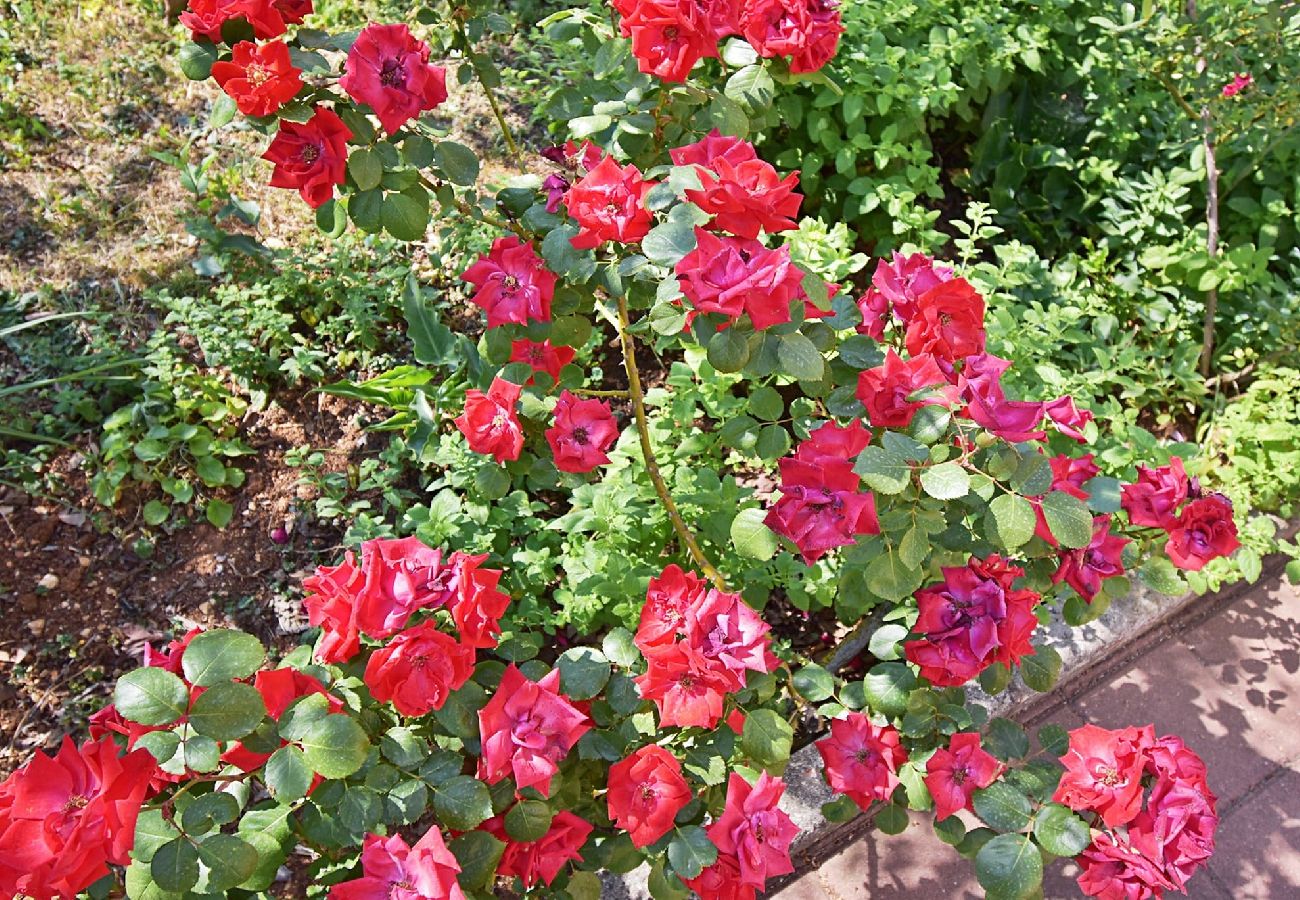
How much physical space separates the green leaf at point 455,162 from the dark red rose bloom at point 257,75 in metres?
0.30

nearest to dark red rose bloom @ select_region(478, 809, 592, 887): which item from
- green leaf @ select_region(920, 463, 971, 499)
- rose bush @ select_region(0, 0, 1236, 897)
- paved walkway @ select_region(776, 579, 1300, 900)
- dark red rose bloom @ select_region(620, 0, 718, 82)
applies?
rose bush @ select_region(0, 0, 1236, 897)

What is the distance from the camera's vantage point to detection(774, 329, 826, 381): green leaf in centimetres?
137

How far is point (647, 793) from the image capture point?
1424 mm

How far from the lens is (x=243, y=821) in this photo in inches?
54.7

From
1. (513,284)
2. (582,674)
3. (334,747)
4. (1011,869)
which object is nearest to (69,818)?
(334,747)

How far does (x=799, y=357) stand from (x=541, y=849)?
32.1 inches

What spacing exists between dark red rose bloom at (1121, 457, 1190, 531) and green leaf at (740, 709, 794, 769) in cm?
74

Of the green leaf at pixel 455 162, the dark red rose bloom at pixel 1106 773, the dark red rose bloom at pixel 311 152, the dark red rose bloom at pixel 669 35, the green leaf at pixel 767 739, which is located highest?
the dark red rose bloom at pixel 669 35

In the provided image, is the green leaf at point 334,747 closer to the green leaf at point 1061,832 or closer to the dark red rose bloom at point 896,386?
the dark red rose bloom at point 896,386

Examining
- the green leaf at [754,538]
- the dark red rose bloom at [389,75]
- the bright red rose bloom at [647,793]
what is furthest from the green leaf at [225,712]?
the dark red rose bloom at [389,75]

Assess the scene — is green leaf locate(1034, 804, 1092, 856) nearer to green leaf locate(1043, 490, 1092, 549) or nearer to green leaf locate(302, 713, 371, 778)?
green leaf locate(1043, 490, 1092, 549)

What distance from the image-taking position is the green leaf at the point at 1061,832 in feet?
4.63

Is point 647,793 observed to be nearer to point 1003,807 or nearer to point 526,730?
point 526,730

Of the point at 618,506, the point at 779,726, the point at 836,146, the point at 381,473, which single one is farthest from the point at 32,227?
the point at 779,726
